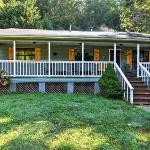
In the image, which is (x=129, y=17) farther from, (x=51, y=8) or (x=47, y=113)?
(x=47, y=113)

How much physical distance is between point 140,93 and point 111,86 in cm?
165

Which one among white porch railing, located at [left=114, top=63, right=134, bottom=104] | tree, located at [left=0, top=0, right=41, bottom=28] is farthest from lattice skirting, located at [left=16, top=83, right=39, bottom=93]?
tree, located at [left=0, top=0, right=41, bottom=28]

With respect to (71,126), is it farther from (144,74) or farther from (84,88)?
(144,74)

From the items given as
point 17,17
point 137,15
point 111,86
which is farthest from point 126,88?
point 17,17

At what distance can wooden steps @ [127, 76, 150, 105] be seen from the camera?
1673 centimetres

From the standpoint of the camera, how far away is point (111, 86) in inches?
669

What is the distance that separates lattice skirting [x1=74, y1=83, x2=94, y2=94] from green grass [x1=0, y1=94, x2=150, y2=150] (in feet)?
15.8

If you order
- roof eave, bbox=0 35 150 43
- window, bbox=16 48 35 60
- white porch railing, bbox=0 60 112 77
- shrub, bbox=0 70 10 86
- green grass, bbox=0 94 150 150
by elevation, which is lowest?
green grass, bbox=0 94 150 150

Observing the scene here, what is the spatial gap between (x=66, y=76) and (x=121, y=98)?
144 inches

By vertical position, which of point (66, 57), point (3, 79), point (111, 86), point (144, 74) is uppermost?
point (66, 57)

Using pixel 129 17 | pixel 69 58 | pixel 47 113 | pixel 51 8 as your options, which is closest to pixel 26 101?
pixel 47 113

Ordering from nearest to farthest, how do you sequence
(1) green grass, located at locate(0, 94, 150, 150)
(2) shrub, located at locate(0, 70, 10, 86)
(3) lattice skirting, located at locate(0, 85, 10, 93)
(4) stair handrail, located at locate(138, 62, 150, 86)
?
(1) green grass, located at locate(0, 94, 150, 150)
(2) shrub, located at locate(0, 70, 10, 86)
(3) lattice skirting, located at locate(0, 85, 10, 93)
(4) stair handrail, located at locate(138, 62, 150, 86)

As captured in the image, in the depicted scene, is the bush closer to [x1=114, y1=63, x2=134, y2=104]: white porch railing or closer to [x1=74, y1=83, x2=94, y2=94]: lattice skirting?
[x1=114, y1=63, x2=134, y2=104]: white porch railing

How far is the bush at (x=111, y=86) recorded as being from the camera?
16.9 m
